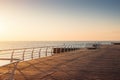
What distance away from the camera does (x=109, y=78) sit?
13.9 m

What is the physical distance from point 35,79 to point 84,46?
48.4 metres

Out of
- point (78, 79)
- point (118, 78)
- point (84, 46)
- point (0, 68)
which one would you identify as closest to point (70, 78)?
point (78, 79)

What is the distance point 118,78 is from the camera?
13898 millimetres

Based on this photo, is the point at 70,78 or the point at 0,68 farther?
the point at 0,68

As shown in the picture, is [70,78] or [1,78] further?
[70,78]

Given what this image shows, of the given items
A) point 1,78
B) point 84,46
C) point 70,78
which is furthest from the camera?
point 84,46

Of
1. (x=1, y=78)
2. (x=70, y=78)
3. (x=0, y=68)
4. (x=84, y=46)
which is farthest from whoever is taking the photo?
(x=84, y=46)

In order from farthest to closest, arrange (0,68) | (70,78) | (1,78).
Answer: (0,68) → (70,78) → (1,78)

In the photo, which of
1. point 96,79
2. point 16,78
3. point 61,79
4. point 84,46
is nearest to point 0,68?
point 16,78

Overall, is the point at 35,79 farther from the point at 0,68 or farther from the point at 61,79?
the point at 0,68

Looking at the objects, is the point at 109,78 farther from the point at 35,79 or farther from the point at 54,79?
the point at 35,79

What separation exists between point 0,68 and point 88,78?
6398mm

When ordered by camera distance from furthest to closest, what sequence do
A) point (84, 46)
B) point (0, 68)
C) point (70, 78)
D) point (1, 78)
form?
point (84, 46) → point (0, 68) → point (70, 78) → point (1, 78)

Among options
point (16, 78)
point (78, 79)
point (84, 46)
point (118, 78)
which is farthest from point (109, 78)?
point (84, 46)
